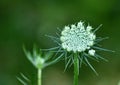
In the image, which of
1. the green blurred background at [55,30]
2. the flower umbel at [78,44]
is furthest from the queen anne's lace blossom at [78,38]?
the green blurred background at [55,30]

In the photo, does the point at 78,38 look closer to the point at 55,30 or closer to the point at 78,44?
the point at 78,44

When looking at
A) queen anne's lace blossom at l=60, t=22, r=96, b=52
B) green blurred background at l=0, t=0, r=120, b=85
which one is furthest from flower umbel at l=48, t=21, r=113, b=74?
green blurred background at l=0, t=0, r=120, b=85

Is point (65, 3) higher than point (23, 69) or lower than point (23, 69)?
higher

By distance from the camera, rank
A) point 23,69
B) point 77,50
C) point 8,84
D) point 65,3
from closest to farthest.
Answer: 1. point 77,50
2. point 8,84
3. point 23,69
4. point 65,3

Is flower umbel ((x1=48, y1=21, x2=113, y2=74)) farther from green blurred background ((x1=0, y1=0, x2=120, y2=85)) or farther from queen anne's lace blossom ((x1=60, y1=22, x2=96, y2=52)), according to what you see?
green blurred background ((x1=0, y1=0, x2=120, y2=85))

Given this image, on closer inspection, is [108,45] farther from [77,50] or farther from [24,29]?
[77,50]

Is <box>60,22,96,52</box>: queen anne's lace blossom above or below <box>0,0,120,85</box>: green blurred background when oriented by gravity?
below

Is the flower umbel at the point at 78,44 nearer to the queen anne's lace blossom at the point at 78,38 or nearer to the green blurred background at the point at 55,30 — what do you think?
the queen anne's lace blossom at the point at 78,38

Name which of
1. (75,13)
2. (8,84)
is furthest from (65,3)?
(8,84)
